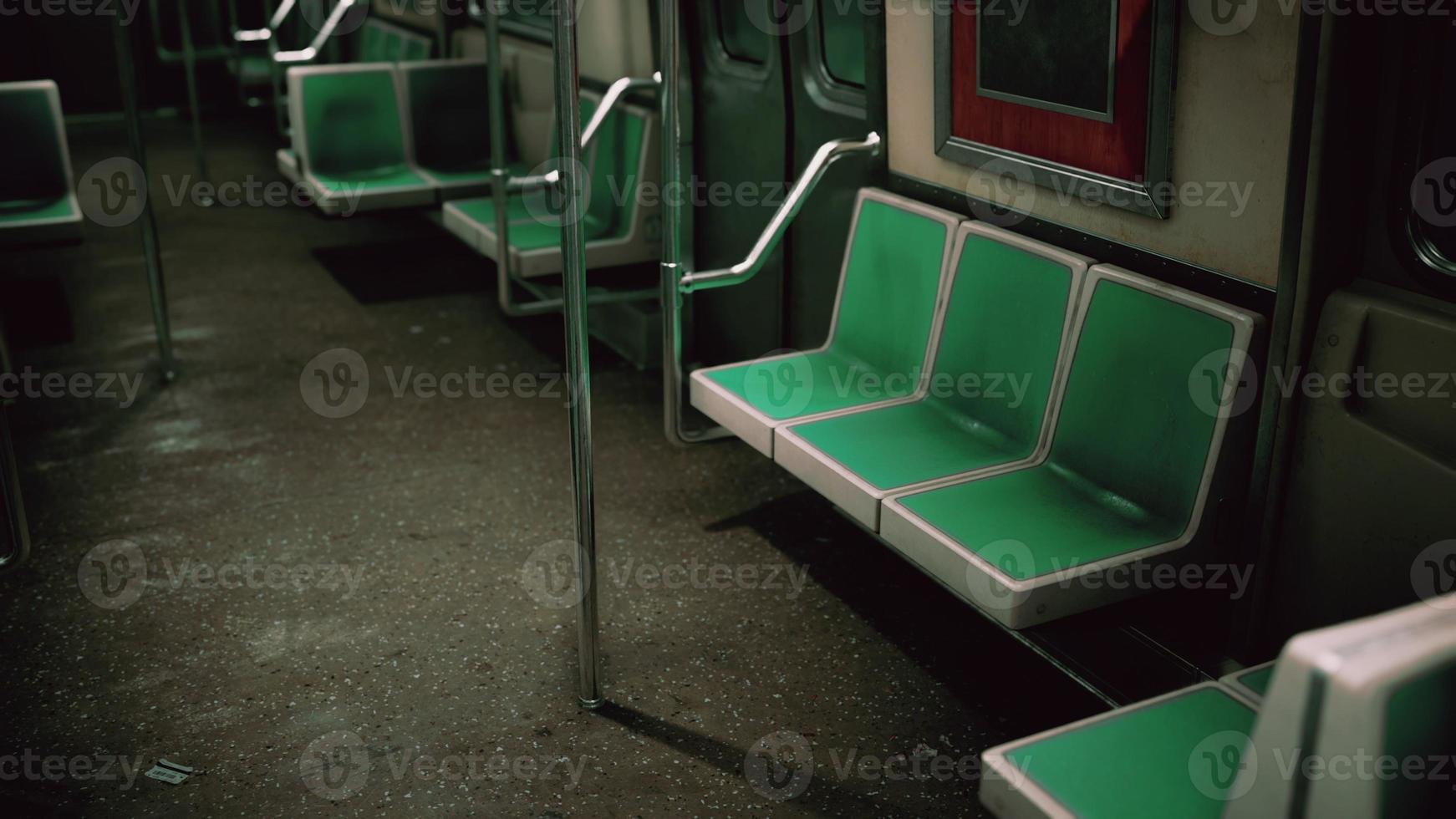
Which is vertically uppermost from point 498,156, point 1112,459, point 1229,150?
point 1229,150

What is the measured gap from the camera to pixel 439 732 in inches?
105

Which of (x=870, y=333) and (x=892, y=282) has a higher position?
(x=892, y=282)

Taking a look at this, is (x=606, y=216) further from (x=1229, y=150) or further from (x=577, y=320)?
(x=1229, y=150)

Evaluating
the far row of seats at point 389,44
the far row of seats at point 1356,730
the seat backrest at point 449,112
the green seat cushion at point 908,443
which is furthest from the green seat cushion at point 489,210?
the far row of seats at point 1356,730

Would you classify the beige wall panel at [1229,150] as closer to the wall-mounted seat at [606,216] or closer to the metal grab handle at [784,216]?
the metal grab handle at [784,216]

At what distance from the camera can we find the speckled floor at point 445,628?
8.25 feet

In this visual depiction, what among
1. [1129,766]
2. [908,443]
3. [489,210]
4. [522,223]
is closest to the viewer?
[1129,766]

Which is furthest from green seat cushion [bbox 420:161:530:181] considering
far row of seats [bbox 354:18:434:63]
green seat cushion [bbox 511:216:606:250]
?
far row of seats [bbox 354:18:434:63]

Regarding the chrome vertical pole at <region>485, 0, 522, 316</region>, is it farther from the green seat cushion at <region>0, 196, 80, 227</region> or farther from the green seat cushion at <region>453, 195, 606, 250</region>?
the green seat cushion at <region>0, 196, 80, 227</region>

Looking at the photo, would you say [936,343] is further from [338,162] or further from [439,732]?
[338,162]

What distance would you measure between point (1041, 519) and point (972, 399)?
22.6 inches

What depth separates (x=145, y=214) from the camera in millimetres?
4508

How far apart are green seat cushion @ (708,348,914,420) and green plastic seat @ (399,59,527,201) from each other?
2792 mm

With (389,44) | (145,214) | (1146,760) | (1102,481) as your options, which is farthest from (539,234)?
(1146,760)
